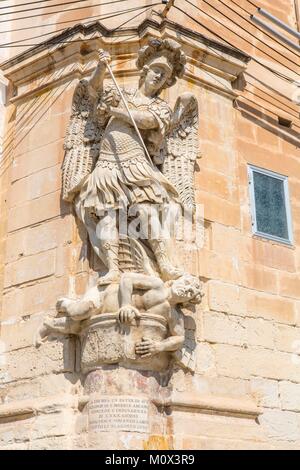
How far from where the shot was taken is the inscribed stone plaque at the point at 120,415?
5.18 m

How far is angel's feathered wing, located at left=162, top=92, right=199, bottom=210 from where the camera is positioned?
6.23 meters

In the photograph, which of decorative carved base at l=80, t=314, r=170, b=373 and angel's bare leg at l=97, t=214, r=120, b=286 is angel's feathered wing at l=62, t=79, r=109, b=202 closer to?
angel's bare leg at l=97, t=214, r=120, b=286

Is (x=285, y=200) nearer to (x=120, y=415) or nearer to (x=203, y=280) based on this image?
(x=203, y=280)

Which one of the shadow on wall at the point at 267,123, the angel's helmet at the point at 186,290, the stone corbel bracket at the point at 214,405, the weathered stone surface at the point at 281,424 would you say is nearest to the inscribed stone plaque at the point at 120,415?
the stone corbel bracket at the point at 214,405

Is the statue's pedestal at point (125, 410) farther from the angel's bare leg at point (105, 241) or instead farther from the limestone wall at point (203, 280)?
the angel's bare leg at point (105, 241)

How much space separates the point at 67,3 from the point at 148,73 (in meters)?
1.78

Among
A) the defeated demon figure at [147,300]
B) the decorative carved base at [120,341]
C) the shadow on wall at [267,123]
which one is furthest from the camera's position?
the shadow on wall at [267,123]

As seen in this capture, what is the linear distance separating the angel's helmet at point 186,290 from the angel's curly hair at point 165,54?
2022 mm

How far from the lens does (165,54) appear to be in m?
6.34

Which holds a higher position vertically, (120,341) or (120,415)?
(120,341)

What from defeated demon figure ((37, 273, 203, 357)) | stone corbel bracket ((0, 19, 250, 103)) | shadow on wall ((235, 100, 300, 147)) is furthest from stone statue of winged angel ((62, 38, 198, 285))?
shadow on wall ((235, 100, 300, 147))

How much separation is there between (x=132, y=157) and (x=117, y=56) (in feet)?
4.77

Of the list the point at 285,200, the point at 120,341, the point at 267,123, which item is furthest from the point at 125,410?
the point at 267,123

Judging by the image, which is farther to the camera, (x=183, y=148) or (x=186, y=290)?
(x=183, y=148)
